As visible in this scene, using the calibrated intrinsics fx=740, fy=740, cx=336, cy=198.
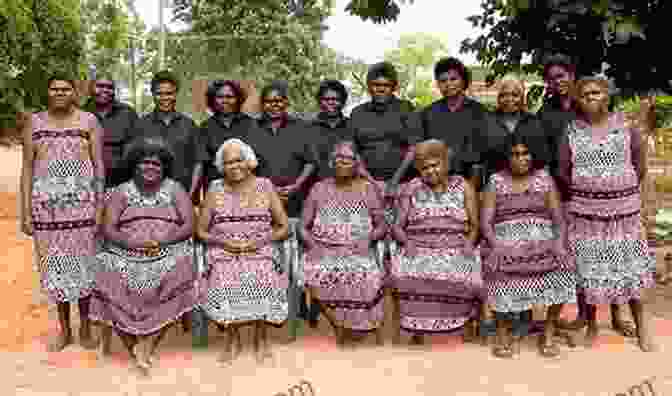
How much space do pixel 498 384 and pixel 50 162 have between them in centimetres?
314

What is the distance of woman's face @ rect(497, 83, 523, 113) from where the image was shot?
16.1 ft

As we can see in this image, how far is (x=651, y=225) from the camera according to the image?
364 inches

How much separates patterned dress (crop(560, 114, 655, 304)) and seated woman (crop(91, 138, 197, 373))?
257 centimetres

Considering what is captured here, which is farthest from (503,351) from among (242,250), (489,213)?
(242,250)

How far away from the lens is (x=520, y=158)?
4.71 metres

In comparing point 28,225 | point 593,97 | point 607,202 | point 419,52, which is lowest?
point 28,225

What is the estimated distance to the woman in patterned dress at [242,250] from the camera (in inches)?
185

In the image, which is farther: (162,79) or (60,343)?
(162,79)

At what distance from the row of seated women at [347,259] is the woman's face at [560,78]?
0.59m

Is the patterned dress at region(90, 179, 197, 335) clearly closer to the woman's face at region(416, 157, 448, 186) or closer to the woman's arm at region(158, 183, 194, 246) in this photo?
the woman's arm at region(158, 183, 194, 246)

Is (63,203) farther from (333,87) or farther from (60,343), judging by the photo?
(333,87)

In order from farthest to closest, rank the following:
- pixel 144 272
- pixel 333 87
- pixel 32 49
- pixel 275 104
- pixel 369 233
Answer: pixel 32 49 → pixel 333 87 → pixel 275 104 → pixel 369 233 → pixel 144 272

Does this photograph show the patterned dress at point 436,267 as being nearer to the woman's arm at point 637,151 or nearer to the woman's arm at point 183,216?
the woman's arm at point 637,151

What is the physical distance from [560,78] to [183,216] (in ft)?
8.80
